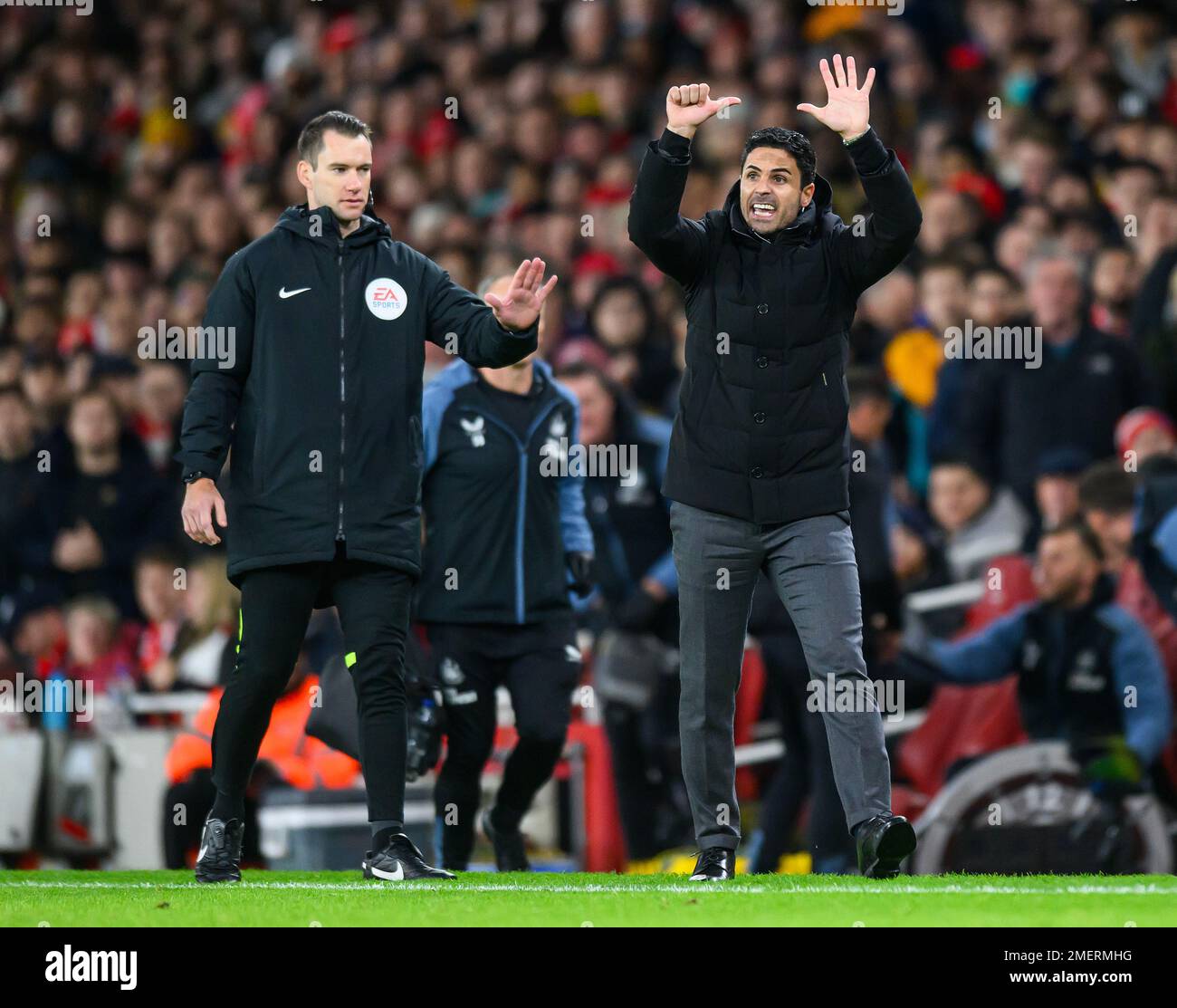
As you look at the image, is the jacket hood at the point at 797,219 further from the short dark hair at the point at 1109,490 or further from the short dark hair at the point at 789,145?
the short dark hair at the point at 1109,490

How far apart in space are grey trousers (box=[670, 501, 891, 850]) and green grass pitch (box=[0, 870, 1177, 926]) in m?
0.28

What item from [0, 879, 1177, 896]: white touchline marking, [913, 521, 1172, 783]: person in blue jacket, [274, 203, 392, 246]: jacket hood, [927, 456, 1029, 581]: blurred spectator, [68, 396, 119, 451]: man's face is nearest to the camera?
[0, 879, 1177, 896]: white touchline marking

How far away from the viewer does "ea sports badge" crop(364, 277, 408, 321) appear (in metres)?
6.12

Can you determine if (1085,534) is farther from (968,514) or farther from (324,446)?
(324,446)

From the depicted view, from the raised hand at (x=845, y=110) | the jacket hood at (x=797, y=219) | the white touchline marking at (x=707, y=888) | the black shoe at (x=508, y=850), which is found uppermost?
the raised hand at (x=845, y=110)

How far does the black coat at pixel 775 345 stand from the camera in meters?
5.98

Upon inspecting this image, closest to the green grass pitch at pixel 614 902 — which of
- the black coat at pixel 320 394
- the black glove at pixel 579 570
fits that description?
the black coat at pixel 320 394

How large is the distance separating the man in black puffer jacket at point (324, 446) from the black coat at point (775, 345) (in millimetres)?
479

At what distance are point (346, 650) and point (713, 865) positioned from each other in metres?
1.19

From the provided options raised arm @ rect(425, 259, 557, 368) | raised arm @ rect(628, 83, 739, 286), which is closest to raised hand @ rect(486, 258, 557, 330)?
raised arm @ rect(425, 259, 557, 368)

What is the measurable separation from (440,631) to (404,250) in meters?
1.72

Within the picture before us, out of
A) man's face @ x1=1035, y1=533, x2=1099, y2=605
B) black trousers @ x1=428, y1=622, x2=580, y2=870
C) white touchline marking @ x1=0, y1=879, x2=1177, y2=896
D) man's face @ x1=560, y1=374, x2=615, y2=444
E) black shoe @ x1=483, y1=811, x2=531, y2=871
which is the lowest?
black shoe @ x1=483, y1=811, x2=531, y2=871

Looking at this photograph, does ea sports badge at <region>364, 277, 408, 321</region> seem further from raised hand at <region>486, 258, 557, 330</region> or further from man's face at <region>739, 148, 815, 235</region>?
man's face at <region>739, 148, 815, 235</region>
